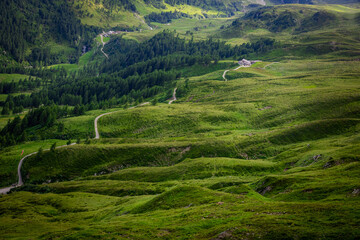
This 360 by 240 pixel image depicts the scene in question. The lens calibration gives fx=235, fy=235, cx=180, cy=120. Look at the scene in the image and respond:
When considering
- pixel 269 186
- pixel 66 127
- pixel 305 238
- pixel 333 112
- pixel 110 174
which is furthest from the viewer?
pixel 66 127

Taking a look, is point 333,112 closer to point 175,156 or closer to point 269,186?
point 175,156

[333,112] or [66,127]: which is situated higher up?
[333,112]

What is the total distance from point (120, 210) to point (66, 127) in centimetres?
11153

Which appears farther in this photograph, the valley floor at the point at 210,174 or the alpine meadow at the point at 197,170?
the alpine meadow at the point at 197,170

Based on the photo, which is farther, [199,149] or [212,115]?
[212,115]

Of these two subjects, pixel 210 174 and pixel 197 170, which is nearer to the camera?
pixel 210 174

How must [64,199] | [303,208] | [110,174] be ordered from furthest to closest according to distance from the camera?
[110,174] → [64,199] → [303,208]

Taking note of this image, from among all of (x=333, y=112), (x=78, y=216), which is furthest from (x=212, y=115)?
(x=78, y=216)

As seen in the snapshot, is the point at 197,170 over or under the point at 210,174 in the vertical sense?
under

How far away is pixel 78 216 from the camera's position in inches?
2430

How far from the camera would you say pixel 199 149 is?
4348 inches

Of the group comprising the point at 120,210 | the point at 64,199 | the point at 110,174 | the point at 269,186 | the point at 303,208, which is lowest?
the point at 110,174

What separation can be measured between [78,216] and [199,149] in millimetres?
61592

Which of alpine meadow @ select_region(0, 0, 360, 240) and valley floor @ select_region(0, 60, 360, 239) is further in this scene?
alpine meadow @ select_region(0, 0, 360, 240)
